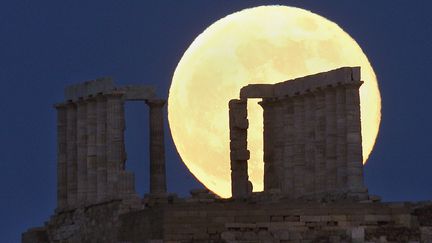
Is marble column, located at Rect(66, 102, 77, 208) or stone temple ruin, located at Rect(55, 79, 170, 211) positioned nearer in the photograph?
stone temple ruin, located at Rect(55, 79, 170, 211)

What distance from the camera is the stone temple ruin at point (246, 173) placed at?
358ft

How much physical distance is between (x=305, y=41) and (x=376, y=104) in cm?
434

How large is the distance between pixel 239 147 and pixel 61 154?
947 centimetres

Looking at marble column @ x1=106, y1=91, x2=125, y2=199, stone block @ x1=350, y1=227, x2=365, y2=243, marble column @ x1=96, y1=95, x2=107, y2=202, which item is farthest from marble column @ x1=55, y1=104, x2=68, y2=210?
stone block @ x1=350, y1=227, x2=365, y2=243

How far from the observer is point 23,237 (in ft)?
413

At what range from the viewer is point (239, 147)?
122 m

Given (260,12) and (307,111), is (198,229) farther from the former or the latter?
(260,12)

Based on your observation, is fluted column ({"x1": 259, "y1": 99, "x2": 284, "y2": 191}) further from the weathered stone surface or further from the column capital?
the weathered stone surface

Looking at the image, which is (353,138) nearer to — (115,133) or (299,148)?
(299,148)

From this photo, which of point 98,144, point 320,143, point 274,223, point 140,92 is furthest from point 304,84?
point 274,223

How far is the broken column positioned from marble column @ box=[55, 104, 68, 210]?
28.6 ft

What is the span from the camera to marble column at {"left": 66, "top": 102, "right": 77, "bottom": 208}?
126000 mm

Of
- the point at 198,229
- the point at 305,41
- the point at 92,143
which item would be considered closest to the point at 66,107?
the point at 92,143

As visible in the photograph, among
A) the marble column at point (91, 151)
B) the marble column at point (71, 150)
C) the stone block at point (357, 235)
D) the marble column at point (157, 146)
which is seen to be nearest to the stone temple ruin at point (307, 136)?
the marble column at point (157, 146)
